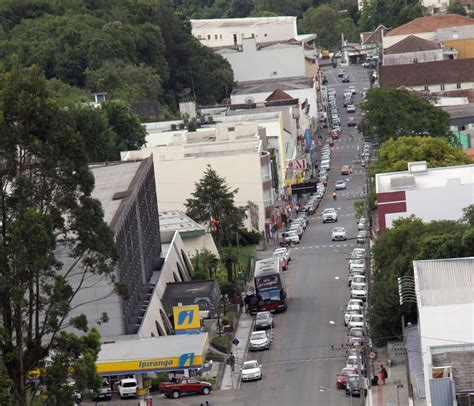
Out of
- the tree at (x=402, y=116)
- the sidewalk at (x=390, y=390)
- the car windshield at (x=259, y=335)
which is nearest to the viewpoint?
the sidewalk at (x=390, y=390)

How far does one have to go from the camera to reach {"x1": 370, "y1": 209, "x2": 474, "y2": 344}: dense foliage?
65312 millimetres

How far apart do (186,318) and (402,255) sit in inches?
344

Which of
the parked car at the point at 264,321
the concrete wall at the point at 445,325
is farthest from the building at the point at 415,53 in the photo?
the concrete wall at the point at 445,325

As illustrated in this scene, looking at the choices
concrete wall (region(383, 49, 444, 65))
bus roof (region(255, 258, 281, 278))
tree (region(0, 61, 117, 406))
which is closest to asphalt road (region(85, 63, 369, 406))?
bus roof (region(255, 258, 281, 278))

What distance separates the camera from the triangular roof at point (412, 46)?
546 ft

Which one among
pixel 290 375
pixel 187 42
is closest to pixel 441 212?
pixel 290 375

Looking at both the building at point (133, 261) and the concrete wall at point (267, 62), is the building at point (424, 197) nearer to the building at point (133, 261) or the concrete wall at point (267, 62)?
the building at point (133, 261)

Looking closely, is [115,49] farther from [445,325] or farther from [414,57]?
[445,325]

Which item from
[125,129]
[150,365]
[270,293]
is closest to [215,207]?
[270,293]

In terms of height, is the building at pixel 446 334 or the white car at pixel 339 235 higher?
the building at pixel 446 334

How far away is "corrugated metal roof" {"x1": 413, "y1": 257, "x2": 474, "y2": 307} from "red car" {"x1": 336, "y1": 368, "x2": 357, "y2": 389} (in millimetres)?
4152

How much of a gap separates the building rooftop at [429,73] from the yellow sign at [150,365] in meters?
84.7

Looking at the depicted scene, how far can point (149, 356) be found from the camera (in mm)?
65188

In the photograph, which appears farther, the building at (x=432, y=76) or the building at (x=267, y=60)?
the building at (x=267, y=60)
